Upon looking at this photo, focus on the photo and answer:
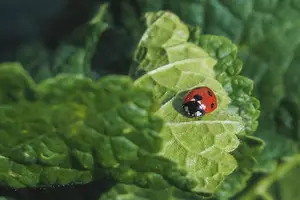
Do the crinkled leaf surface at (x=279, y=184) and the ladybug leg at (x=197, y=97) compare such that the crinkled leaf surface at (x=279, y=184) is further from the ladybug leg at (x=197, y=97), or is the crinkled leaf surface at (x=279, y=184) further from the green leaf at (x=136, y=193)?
the ladybug leg at (x=197, y=97)

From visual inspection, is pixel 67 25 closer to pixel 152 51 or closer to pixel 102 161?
pixel 152 51

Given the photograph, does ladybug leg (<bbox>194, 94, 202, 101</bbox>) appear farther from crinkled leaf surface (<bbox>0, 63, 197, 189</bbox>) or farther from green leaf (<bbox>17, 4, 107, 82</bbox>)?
green leaf (<bbox>17, 4, 107, 82</bbox>)

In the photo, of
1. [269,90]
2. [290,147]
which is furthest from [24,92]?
[290,147]

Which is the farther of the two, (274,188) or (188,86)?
(274,188)

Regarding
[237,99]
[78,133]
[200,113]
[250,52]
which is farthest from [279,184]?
[78,133]

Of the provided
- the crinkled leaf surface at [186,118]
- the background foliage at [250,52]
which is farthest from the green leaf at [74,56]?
the crinkled leaf surface at [186,118]

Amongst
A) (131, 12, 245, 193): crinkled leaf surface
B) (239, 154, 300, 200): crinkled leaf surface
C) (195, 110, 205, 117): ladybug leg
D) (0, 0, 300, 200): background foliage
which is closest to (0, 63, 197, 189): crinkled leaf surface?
(131, 12, 245, 193): crinkled leaf surface
